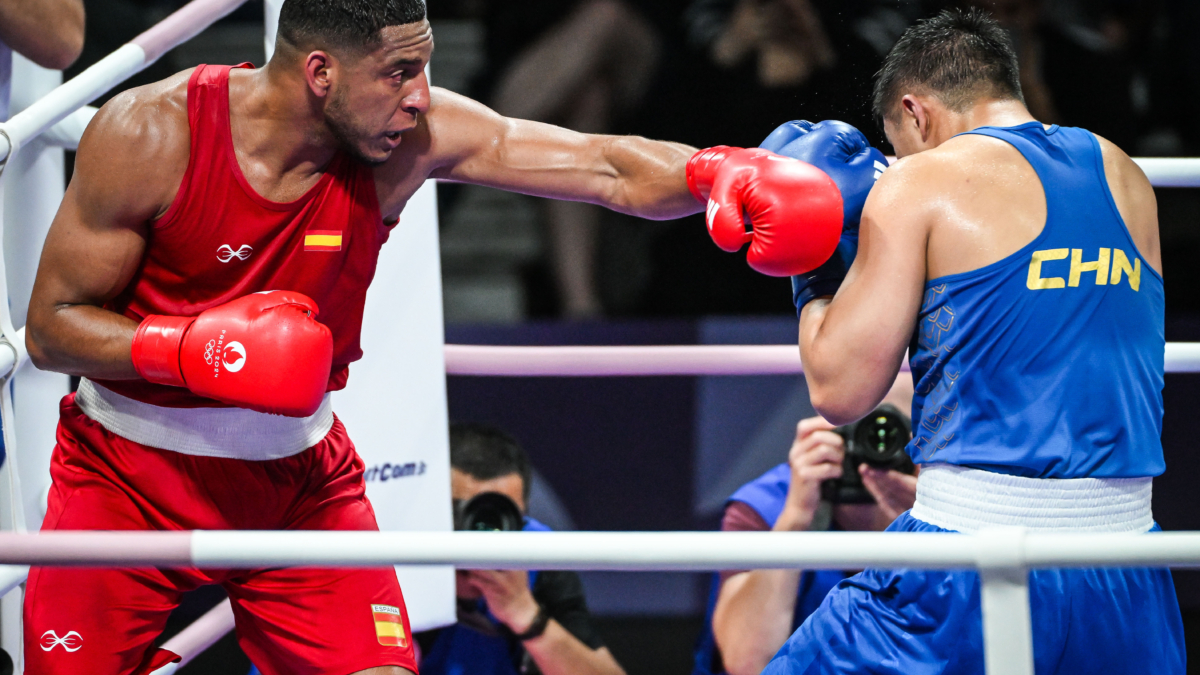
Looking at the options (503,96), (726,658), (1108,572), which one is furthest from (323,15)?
(503,96)

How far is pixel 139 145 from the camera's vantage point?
5.05ft

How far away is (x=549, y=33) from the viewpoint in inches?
163

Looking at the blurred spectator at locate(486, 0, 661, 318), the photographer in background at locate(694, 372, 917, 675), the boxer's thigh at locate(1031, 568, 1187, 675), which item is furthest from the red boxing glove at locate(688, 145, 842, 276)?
the blurred spectator at locate(486, 0, 661, 318)

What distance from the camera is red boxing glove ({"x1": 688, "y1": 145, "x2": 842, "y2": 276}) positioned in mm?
1521

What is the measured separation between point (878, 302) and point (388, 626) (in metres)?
0.83

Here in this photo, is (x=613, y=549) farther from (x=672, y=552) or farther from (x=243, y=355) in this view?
(x=243, y=355)

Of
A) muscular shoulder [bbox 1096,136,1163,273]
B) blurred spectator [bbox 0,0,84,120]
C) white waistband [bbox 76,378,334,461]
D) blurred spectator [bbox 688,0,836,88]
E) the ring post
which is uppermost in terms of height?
blurred spectator [bbox 688,0,836,88]

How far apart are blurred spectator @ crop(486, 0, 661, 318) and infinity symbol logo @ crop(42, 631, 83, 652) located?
8.50 ft

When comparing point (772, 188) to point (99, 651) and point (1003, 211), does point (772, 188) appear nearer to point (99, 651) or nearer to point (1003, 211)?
point (1003, 211)

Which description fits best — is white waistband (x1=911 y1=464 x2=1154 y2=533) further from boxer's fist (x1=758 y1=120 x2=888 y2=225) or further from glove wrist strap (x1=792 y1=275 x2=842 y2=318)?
boxer's fist (x1=758 y1=120 x2=888 y2=225)

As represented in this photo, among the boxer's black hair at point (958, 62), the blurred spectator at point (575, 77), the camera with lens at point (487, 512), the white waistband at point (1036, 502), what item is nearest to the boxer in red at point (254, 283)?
the boxer's black hair at point (958, 62)

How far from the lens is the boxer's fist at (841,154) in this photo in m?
Answer: 1.64

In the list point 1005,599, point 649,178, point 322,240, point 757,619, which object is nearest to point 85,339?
point 322,240

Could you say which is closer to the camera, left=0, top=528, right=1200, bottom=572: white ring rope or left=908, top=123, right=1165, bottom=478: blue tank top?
left=0, top=528, right=1200, bottom=572: white ring rope
